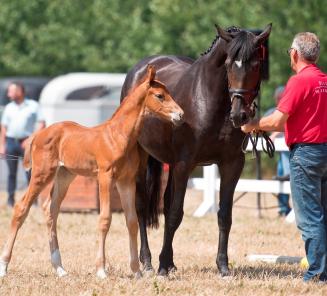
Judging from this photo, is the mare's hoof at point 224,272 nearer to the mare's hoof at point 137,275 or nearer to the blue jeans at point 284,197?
the mare's hoof at point 137,275

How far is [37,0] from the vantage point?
30.6 meters

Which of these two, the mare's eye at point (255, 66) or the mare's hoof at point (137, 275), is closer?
the mare's eye at point (255, 66)

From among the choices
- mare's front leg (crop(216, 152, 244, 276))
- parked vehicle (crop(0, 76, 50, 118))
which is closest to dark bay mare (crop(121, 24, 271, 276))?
mare's front leg (crop(216, 152, 244, 276))

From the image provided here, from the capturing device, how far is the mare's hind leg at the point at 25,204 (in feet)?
26.0

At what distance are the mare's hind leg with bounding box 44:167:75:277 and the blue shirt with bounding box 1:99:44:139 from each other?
7.42 metres

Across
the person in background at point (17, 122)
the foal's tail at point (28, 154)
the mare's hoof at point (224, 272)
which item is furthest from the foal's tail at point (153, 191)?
the person in background at point (17, 122)

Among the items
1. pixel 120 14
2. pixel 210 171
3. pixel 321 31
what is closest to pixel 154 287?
pixel 210 171

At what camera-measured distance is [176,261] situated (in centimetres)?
947

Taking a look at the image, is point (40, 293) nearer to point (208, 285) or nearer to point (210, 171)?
point (208, 285)

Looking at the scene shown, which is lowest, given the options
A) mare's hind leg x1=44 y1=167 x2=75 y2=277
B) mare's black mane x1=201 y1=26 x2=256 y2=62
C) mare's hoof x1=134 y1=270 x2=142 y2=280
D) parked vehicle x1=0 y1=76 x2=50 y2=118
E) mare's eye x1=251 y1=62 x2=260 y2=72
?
parked vehicle x1=0 y1=76 x2=50 y2=118

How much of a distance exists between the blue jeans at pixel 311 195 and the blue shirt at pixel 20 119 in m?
8.65

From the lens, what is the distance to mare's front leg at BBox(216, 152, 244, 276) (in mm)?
8328

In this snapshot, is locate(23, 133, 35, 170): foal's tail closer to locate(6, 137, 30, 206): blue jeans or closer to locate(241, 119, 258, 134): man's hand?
locate(241, 119, 258, 134): man's hand

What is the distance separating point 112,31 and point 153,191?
2021 centimetres
